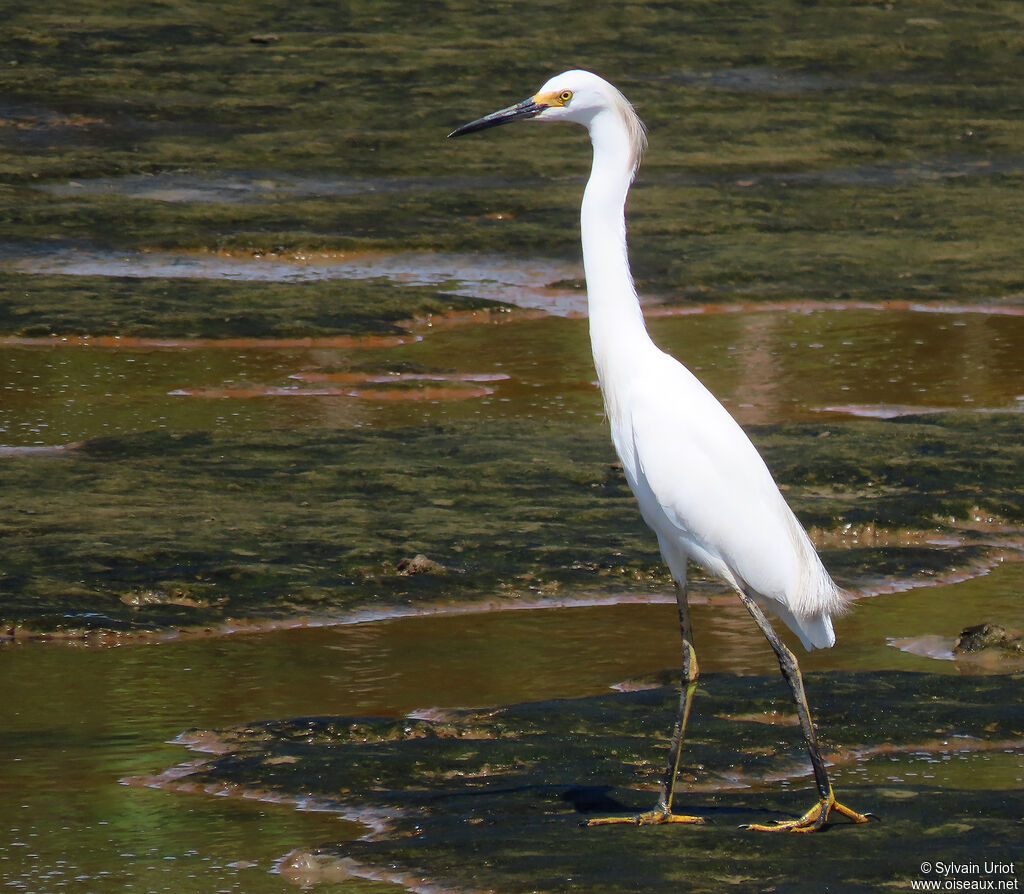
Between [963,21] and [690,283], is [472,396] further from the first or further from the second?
[963,21]

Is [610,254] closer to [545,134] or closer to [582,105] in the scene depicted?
[582,105]

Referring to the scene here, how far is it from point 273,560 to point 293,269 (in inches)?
351

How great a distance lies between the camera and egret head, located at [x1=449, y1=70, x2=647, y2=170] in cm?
586

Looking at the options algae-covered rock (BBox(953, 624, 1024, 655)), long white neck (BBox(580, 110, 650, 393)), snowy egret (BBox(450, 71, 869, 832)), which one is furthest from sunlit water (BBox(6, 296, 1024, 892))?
long white neck (BBox(580, 110, 650, 393))

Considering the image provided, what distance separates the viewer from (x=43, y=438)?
10734 millimetres

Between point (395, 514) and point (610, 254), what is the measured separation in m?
3.69

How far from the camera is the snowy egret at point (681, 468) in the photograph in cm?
558

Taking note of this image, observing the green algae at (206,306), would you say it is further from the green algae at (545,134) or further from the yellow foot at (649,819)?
the yellow foot at (649,819)

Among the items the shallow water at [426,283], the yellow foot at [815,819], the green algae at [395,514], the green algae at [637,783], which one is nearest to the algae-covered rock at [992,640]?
the shallow water at [426,283]

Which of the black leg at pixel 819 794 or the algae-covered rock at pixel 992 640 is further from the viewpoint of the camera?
the algae-covered rock at pixel 992 640

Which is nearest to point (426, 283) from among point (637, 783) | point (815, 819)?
point (637, 783)

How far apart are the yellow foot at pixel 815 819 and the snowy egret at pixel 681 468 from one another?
12 cm

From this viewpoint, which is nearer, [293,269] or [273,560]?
[273,560]

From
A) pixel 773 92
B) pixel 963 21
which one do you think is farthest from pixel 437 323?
pixel 963 21
